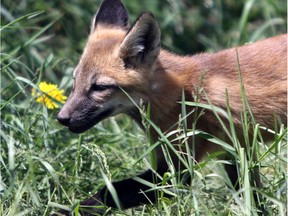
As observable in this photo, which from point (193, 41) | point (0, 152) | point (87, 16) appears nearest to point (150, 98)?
point (0, 152)

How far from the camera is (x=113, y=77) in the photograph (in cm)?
444

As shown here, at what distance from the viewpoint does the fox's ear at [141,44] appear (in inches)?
172

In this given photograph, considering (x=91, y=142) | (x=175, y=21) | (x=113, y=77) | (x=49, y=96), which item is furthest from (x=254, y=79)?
(x=175, y=21)

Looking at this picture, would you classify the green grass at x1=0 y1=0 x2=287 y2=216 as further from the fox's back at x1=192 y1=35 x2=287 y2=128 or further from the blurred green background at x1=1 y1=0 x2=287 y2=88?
the fox's back at x1=192 y1=35 x2=287 y2=128

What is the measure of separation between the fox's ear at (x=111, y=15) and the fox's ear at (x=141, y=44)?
0.50m

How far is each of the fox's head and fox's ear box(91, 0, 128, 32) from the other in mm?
383

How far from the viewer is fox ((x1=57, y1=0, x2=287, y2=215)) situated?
14.3 feet

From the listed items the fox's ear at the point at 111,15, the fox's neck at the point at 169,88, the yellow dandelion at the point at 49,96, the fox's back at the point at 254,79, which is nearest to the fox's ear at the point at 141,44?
the fox's neck at the point at 169,88

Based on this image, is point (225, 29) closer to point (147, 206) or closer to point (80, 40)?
point (80, 40)

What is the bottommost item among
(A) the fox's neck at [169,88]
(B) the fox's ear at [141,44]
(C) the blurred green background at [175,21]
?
(C) the blurred green background at [175,21]

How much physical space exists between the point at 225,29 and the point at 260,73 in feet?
11.6

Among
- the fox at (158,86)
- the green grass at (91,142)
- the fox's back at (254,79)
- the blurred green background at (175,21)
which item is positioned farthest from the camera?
the blurred green background at (175,21)

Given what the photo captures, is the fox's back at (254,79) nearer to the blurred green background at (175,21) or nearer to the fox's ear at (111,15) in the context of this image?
the fox's ear at (111,15)

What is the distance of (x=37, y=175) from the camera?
177 inches
